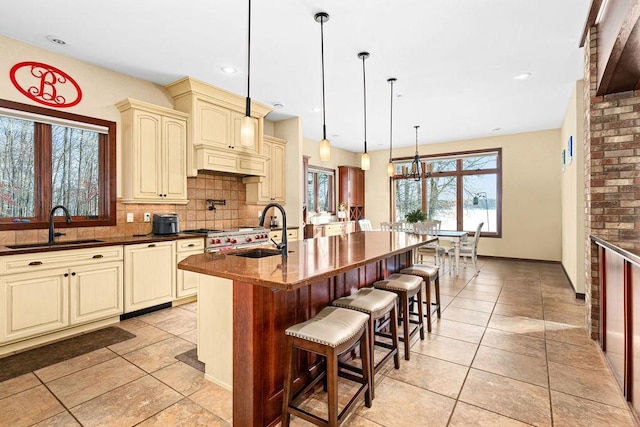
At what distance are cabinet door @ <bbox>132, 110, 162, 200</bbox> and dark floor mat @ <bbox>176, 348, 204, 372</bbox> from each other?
196cm

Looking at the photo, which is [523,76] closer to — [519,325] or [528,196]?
[519,325]

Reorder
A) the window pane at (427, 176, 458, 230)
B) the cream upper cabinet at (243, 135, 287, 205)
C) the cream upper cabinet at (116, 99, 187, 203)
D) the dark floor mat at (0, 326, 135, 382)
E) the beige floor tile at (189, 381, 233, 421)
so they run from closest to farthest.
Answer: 1. the beige floor tile at (189, 381, 233, 421)
2. the dark floor mat at (0, 326, 135, 382)
3. the cream upper cabinet at (116, 99, 187, 203)
4. the cream upper cabinet at (243, 135, 287, 205)
5. the window pane at (427, 176, 458, 230)

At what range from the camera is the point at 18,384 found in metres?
2.18

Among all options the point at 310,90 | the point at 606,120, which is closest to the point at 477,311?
the point at 606,120

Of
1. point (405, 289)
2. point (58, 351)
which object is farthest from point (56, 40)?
point (405, 289)

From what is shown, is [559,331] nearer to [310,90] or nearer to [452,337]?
[452,337]

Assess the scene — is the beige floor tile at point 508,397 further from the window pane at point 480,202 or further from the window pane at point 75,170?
the window pane at point 480,202

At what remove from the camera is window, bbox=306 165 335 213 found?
743cm

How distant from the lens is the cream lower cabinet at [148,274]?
131 inches

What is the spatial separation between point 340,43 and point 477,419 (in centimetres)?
319

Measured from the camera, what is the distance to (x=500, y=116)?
5598 mm

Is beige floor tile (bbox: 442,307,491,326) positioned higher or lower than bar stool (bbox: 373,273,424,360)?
lower

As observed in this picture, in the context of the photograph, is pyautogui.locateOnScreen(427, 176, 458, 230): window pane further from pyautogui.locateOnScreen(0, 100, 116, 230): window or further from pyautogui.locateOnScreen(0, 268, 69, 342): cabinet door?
pyautogui.locateOnScreen(0, 268, 69, 342): cabinet door


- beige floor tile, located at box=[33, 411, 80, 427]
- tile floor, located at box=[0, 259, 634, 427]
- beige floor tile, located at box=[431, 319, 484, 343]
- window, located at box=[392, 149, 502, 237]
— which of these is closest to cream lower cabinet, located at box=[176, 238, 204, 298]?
tile floor, located at box=[0, 259, 634, 427]
